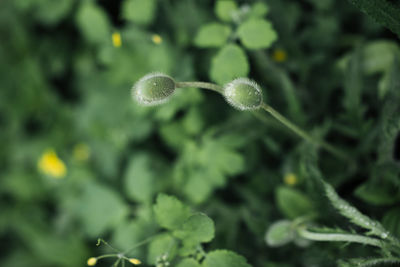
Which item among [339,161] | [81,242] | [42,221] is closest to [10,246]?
[42,221]

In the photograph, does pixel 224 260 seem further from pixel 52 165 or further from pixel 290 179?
pixel 52 165

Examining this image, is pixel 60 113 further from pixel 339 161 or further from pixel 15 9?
pixel 339 161

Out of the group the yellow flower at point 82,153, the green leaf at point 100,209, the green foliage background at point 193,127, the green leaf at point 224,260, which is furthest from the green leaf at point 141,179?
the yellow flower at point 82,153

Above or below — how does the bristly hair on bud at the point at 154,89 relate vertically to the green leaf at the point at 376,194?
above

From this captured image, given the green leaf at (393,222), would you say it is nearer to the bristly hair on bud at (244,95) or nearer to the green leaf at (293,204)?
the green leaf at (293,204)

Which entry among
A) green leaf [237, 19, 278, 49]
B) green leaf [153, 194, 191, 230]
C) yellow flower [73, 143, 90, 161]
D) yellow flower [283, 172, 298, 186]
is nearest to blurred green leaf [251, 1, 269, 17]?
green leaf [237, 19, 278, 49]

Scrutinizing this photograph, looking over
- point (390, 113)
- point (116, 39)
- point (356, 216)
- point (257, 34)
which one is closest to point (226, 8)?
point (257, 34)
